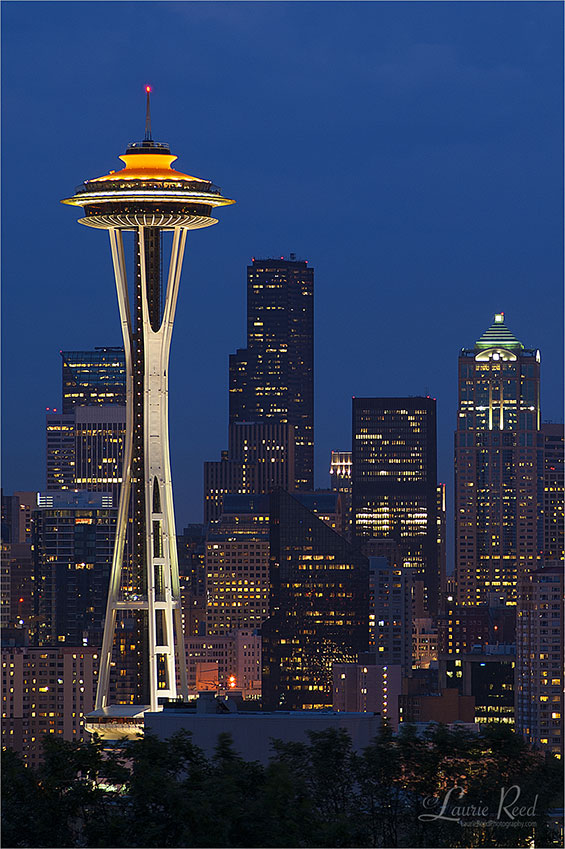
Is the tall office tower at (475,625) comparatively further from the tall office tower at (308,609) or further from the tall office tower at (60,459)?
the tall office tower at (60,459)

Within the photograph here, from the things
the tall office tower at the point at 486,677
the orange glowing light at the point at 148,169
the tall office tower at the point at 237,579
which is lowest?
the tall office tower at the point at 486,677

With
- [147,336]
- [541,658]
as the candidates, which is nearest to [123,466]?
[147,336]

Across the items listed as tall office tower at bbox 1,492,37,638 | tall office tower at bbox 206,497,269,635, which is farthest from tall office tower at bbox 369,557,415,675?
tall office tower at bbox 1,492,37,638

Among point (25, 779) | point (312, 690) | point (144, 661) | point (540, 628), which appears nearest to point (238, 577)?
point (312, 690)

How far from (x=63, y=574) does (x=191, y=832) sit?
11512 cm

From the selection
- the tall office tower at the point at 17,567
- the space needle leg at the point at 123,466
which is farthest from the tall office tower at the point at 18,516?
the space needle leg at the point at 123,466

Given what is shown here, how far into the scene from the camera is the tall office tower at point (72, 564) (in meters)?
137

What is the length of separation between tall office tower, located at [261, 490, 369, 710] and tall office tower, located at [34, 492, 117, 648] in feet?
41.5

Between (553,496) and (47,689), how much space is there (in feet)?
293

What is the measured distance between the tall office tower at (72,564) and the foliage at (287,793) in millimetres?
96505

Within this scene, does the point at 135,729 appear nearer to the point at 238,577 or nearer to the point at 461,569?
the point at 238,577

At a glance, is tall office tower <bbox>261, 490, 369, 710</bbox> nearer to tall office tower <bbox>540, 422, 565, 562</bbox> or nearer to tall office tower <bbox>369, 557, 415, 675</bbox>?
tall office tower <bbox>369, 557, 415, 675</bbox>

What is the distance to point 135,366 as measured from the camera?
Result: 77500 mm

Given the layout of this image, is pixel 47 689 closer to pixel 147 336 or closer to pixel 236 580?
pixel 147 336
